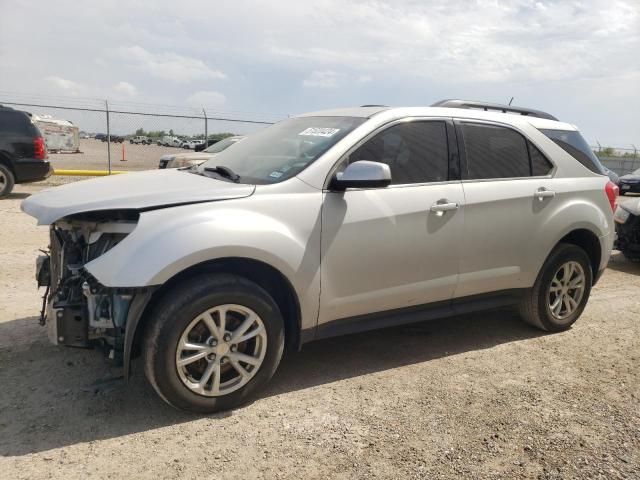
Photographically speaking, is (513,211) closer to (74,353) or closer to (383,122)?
(383,122)

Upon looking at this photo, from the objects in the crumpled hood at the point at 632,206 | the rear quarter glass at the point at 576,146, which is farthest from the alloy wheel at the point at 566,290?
the crumpled hood at the point at 632,206

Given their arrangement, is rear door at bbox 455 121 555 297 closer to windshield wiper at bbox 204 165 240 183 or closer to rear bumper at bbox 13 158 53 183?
windshield wiper at bbox 204 165 240 183

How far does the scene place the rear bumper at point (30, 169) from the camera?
37.0 ft

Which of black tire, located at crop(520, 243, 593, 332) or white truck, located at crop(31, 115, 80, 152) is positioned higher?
white truck, located at crop(31, 115, 80, 152)

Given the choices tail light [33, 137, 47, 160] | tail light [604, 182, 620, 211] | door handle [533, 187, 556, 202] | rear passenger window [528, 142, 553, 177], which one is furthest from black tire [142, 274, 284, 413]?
tail light [33, 137, 47, 160]

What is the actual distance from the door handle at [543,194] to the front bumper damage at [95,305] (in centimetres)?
305

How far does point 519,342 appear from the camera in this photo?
4570mm

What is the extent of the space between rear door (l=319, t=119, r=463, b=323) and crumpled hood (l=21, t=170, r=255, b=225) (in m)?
0.68

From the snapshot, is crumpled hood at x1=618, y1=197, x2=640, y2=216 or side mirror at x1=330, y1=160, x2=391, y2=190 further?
crumpled hood at x1=618, y1=197, x2=640, y2=216

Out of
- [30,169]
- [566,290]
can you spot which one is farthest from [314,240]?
[30,169]

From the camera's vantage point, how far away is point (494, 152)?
4.26 m

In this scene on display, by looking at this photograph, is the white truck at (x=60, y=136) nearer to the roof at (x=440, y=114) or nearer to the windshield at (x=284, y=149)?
the windshield at (x=284, y=149)

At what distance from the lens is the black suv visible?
36.6 ft

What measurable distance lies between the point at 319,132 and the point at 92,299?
72.4 inches
